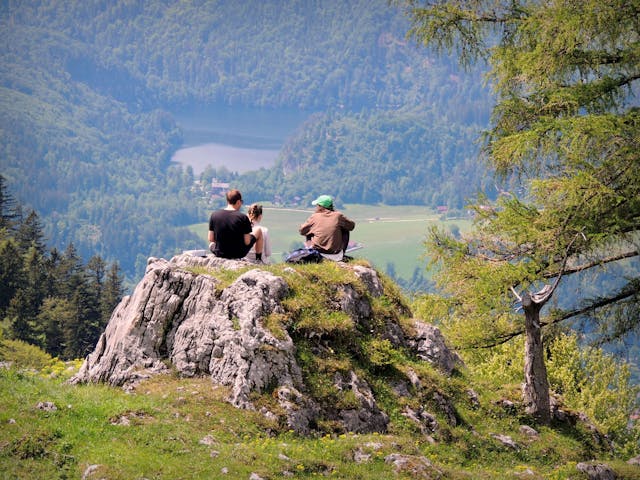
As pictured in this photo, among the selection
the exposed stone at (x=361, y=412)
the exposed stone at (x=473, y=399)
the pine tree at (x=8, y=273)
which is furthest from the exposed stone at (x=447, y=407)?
the pine tree at (x=8, y=273)

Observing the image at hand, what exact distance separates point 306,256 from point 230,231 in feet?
5.78

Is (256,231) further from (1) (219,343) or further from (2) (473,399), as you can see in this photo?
(2) (473,399)

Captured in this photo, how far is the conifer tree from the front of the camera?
68.1 ft

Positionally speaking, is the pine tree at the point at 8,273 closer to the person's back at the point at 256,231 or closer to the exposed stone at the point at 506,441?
A: the person's back at the point at 256,231

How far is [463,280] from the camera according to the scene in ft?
73.7

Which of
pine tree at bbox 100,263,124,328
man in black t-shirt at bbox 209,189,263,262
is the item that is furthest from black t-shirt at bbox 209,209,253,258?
pine tree at bbox 100,263,124,328

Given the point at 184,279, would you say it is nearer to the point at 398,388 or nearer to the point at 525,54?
the point at 398,388

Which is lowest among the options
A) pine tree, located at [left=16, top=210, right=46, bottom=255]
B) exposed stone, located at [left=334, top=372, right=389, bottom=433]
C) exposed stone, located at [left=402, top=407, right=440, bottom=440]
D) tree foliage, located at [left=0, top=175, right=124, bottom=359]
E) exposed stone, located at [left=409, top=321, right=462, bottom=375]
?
tree foliage, located at [left=0, top=175, right=124, bottom=359]

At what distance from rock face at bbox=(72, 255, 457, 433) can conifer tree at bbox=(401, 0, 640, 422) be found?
4.62 metres

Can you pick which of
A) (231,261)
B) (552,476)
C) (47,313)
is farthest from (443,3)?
(47,313)

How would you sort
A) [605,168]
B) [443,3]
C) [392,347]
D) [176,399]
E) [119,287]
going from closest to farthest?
1. [176,399]
2. [392,347]
3. [605,168]
4. [443,3]
5. [119,287]

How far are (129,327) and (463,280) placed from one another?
8.65m

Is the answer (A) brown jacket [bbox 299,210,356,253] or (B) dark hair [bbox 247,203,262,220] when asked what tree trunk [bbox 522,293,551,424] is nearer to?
(A) brown jacket [bbox 299,210,356,253]

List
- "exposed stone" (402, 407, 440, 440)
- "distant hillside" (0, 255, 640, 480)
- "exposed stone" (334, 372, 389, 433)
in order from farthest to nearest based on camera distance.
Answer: "exposed stone" (402, 407, 440, 440), "exposed stone" (334, 372, 389, 433), "distant hillside" (0, 255, 640, 480)
